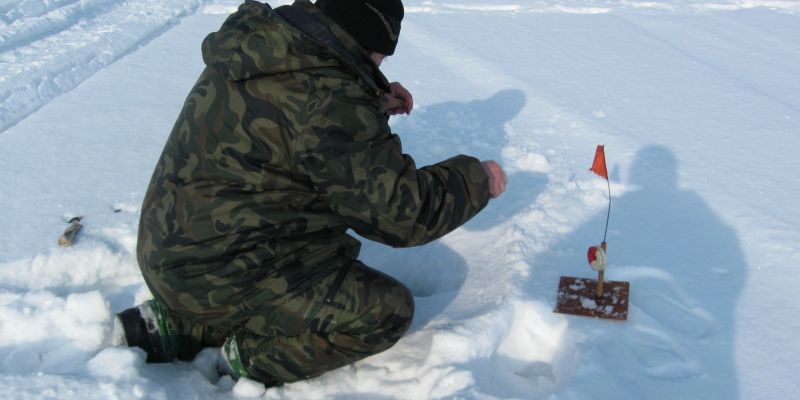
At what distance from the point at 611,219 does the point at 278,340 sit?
4.25 feet

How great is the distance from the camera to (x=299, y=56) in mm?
1732

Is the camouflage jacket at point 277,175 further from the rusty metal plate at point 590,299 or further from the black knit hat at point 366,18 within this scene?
the rusty metal plate at point 590,299

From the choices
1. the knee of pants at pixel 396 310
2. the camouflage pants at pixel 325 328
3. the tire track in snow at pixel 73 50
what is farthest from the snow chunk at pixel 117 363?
the tire track in snow at pixel 73 50

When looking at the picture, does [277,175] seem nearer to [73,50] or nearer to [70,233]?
[70,233]

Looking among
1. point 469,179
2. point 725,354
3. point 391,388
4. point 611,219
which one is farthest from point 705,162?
point 391,388

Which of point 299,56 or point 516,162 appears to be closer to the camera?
point 299,56

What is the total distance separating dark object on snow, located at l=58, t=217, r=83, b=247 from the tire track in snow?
106 cm

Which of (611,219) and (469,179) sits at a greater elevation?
(469,179)

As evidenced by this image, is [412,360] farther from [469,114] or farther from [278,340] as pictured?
[469,114]

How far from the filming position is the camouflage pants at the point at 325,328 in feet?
6.43

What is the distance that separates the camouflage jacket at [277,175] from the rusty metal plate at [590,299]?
0.45 meters

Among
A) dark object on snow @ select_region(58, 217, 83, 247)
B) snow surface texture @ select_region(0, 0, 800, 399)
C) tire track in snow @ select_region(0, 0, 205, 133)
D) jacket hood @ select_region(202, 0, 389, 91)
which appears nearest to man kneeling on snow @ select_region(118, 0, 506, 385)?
jacket hood @ select_region(202, 0, 389, 91)

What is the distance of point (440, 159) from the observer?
3242 mm

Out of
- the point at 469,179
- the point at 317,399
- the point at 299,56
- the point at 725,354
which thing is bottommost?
the point at 317,399
